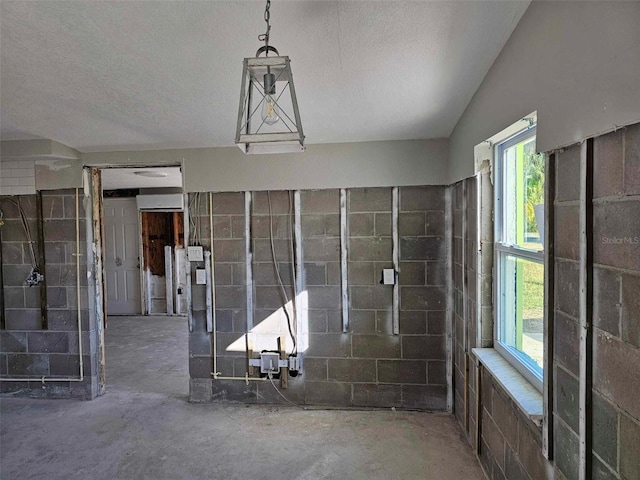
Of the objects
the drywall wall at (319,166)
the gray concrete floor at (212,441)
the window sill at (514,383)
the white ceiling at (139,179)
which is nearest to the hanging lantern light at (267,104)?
the window sill at (514,383)

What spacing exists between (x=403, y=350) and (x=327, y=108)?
6.95 ft

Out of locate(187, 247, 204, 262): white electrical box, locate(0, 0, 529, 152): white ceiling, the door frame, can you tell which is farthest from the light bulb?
the door frame

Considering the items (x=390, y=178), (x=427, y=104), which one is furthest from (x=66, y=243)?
(x=427, y=104)

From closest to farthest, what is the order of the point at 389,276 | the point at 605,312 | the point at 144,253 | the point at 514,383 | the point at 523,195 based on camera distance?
the point at 605,312 → the point at 514,383 → the point at 523,195 → the point at 389,276 → the point at 144,253

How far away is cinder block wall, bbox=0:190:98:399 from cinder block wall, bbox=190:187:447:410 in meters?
1.22

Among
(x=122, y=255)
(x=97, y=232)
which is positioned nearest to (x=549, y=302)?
(x=97, y=232)

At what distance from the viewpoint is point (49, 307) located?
3.74m

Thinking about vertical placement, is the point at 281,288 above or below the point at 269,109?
below

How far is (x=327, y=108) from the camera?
2.79m

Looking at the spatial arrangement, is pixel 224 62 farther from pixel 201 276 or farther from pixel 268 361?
pixel 268 361

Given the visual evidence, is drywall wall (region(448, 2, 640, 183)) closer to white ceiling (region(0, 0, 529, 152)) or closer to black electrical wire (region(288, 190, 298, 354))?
Answer: white ceiling (region(0, 0, 529, 152))

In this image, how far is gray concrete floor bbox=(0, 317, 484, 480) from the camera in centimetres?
260

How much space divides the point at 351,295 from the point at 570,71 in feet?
7.95

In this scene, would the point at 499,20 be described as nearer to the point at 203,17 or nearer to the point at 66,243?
the point at 203,17
